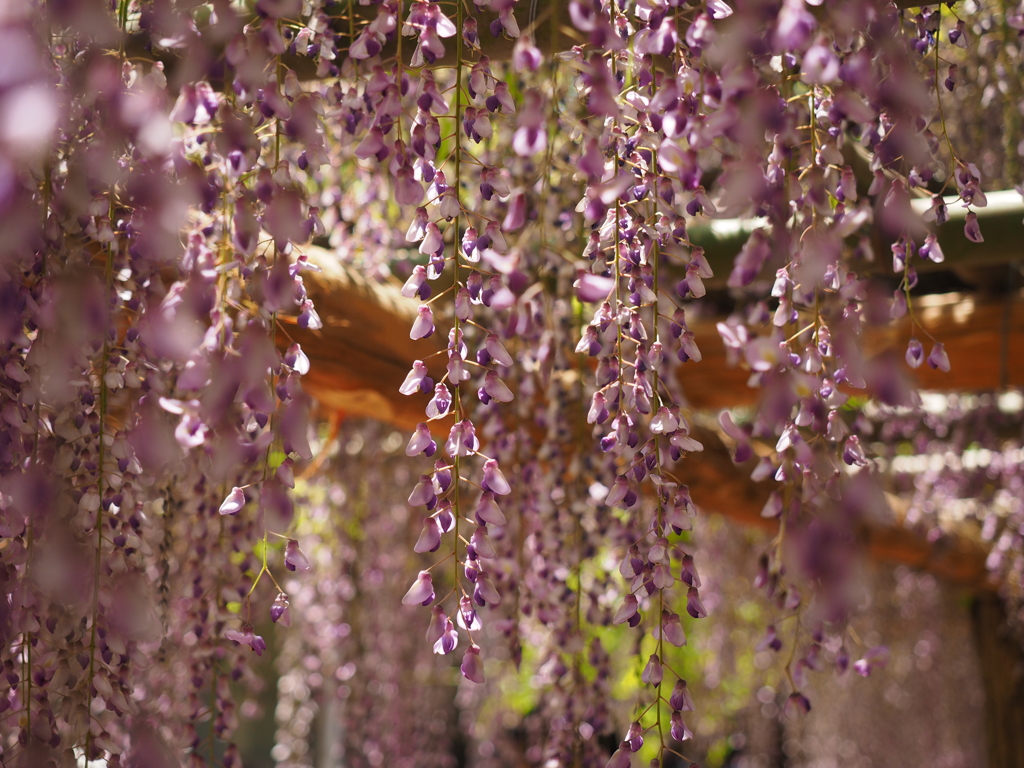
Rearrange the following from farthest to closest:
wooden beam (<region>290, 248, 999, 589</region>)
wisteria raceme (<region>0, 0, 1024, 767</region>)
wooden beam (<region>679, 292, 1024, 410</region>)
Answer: wooden beam (<region>679, 292, 1024, 410</region>), wooden beam (<region>290, 248, 999, 589</region>), wisteria raceme (<region>0, 0, 1024, 767</region>)

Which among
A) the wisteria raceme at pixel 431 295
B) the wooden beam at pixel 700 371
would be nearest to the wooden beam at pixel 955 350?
the wooden beam at pixel 700 371

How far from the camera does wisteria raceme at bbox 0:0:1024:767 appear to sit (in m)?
0.73

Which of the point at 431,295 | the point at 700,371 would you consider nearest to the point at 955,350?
the point at 700,371

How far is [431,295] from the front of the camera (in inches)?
49.3

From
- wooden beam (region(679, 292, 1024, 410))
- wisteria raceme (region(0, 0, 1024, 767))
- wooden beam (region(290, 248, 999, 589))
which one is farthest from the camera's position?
wooden beam (region(679, 292, 1024, 410))

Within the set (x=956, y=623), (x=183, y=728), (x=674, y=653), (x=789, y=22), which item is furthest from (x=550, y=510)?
(x=956, y=623)

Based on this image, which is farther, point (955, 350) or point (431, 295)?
point (955, 350)

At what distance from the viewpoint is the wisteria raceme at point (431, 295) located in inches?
28.9

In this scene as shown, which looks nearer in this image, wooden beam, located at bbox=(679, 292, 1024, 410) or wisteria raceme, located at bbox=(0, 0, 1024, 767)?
wisteria raceme, located at bbox=(0, 0, 1024, 767)

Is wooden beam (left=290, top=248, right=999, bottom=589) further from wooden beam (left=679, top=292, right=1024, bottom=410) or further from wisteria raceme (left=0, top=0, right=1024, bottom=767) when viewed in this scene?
wisteria raceme (left=0, top=0, right=1024, bottom=767)

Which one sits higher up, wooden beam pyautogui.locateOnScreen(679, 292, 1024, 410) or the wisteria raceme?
the wisteria raceme

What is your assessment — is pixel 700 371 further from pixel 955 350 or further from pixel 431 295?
pixel 431 295

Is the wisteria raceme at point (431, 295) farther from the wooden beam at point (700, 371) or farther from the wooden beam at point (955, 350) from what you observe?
the wooden beam at point (955, 350)

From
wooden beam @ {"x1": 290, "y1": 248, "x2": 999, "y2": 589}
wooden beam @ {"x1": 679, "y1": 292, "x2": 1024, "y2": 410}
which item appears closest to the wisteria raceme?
wooden beam @ {"x1": 290, "y1": 248, "x2": 999, "y2": 589}
